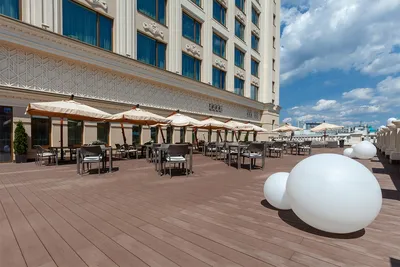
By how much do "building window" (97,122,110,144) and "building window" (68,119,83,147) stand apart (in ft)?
3.24

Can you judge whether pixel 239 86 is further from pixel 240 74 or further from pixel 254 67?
pixel 254 67

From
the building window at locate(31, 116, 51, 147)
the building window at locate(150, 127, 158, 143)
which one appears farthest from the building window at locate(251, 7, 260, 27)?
the building window at locate(31, 116, 51, 147)

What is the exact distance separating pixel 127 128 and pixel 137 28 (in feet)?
23.6

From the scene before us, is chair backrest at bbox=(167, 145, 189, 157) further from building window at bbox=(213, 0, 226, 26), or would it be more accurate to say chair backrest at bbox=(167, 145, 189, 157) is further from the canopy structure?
building window at bbox=(213, 0, 226, 26)

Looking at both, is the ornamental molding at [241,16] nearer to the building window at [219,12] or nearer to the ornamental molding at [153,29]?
the building window at [219,12]

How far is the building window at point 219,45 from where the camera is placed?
22.2m

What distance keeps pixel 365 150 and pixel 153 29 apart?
15910 millimetres

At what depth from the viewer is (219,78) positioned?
2300 centimetres

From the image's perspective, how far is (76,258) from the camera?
86.4 inches

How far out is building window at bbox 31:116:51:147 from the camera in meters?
10.3

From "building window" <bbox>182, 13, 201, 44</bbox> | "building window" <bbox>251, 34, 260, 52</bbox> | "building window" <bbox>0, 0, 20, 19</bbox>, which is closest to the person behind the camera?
"building window" <bbox>0, 0, 20, 19</bbox>

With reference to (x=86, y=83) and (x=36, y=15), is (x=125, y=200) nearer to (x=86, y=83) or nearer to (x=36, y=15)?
(x=86, y=83)

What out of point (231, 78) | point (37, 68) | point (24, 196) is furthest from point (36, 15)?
point (231, 78)

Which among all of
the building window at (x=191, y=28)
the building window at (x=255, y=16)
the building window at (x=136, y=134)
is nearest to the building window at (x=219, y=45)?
the building window at (x=191, y=28)
